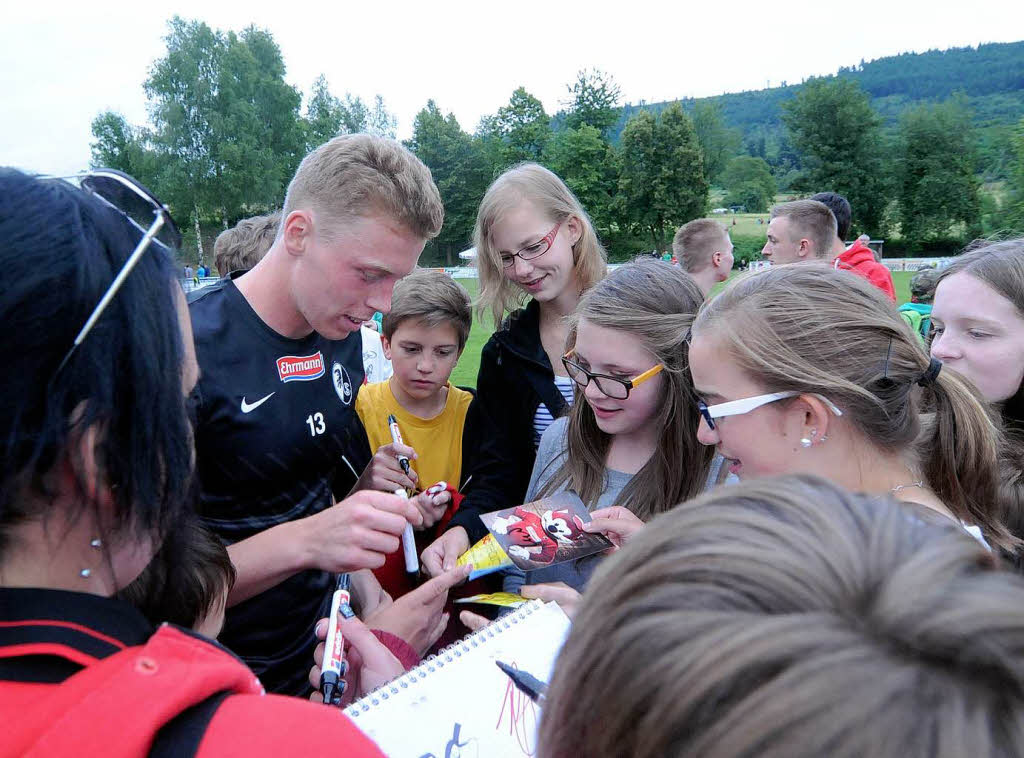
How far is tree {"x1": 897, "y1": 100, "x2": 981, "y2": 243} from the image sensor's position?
51500 mm

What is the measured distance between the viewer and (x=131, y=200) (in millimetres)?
989

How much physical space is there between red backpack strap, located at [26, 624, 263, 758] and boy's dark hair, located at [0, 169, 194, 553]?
0.21 meters

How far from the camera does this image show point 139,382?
0.83 m

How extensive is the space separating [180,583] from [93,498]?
46 cm

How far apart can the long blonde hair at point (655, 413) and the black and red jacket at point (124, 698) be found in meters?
1.71

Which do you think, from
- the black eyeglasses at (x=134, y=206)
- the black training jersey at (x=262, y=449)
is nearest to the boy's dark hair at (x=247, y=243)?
the black training jersey at (x=262, y=449)

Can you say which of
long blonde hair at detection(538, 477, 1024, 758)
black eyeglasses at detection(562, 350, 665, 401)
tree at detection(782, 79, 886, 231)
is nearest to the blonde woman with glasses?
black eyeglasses at detection(562, 350, 665, 401)

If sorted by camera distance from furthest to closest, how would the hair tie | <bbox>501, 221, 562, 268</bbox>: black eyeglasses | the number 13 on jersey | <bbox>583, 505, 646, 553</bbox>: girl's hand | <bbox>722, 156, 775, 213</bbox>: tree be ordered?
<bbox>722, 156, 775, 213</bbox>: tree → <bbox>501, 221, 562, 268</bbox>: black eyeglasses → the number 13 on jersey → <bbox>583, 505, 646, 553</bbox>: girl's hand → the hair tie

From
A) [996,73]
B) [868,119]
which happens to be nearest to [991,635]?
[868,119]

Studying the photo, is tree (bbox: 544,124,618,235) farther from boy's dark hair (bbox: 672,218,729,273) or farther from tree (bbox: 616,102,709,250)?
boy's dark hair (bbox: 672,218,729,273)

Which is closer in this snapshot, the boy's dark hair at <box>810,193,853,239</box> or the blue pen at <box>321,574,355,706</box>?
the blue pen at <box>321,574,355,706</box>

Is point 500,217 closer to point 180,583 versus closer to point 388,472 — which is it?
point 388,472

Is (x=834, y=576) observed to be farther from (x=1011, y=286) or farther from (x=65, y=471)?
(x=1011, y=286)

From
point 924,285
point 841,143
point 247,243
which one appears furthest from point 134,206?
point 841,143
